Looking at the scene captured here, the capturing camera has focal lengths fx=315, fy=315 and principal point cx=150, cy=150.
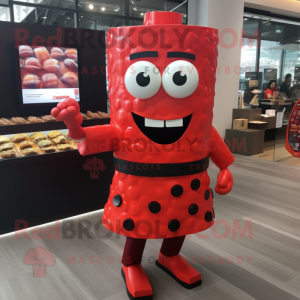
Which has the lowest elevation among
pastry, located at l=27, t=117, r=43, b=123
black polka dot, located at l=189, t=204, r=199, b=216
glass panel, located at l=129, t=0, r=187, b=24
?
black polka dot, located at l=189, t=204, r=199, b=216

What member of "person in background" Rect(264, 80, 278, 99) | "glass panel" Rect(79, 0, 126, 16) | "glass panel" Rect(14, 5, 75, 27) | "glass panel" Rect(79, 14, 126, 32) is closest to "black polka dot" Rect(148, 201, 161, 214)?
"glass panel" Rect(14, 5, 75, 27)

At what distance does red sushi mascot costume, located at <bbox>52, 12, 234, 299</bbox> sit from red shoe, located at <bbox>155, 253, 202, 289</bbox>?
0.46 metres

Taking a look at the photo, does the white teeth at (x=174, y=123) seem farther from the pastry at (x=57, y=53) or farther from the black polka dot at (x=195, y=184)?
the pastry at (x=57, y=53)

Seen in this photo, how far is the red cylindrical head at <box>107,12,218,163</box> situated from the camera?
4.59 ft

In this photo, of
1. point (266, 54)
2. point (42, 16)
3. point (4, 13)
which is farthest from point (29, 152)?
point (266, 54)

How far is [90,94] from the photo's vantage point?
3211mm

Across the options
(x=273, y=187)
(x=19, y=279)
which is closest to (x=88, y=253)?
(x=19, y=279)

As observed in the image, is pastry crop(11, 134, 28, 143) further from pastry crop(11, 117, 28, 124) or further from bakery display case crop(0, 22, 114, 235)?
pastry crop(11, 117, 28, 124)

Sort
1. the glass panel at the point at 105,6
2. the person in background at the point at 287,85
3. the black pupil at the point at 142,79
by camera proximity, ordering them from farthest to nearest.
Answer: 1. the person in background at the point at 287,85
2. the glass panel at the point at 105,6
3. the black pupil at the point at 142,79

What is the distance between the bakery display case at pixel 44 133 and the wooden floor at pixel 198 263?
7.5 inches

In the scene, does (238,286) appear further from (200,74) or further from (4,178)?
(4,178)

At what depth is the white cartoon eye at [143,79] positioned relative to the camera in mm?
1390

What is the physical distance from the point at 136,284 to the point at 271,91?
19.6 feet

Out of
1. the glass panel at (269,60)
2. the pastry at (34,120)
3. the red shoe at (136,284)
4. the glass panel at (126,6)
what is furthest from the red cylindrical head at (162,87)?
the glass panel at (269,60)
